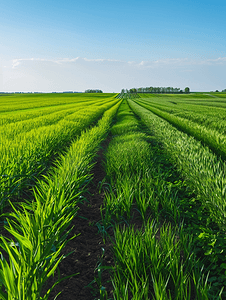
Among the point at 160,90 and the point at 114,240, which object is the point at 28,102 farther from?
the point at 160,90

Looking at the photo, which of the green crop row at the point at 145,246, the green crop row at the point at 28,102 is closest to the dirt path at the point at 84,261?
the green crop row at the point at 145,246

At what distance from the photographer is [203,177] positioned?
134 inches

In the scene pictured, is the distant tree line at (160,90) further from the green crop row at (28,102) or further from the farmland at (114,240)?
the farmland at (114,240)

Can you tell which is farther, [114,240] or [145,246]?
[114,240]

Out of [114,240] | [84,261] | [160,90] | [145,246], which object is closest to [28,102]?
[114,240]

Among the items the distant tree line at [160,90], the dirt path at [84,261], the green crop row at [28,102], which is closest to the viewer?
the dirt path at [84,261]

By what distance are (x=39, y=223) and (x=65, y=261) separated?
544mm

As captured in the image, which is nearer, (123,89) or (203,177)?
(203,177)

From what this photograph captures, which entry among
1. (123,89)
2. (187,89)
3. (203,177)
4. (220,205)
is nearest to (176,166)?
(203,177)

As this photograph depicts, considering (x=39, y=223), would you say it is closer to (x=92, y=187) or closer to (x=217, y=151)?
(x=92, y=187)

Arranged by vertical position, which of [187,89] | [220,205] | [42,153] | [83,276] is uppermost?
[187,89]

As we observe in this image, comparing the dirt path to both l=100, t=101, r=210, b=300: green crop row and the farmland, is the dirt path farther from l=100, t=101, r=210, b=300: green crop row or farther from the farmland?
l=100, t=101, r=210, b=300: green crop row

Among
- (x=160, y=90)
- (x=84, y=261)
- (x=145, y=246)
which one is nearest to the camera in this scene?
(x=145, y=246)

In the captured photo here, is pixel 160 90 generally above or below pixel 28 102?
above
